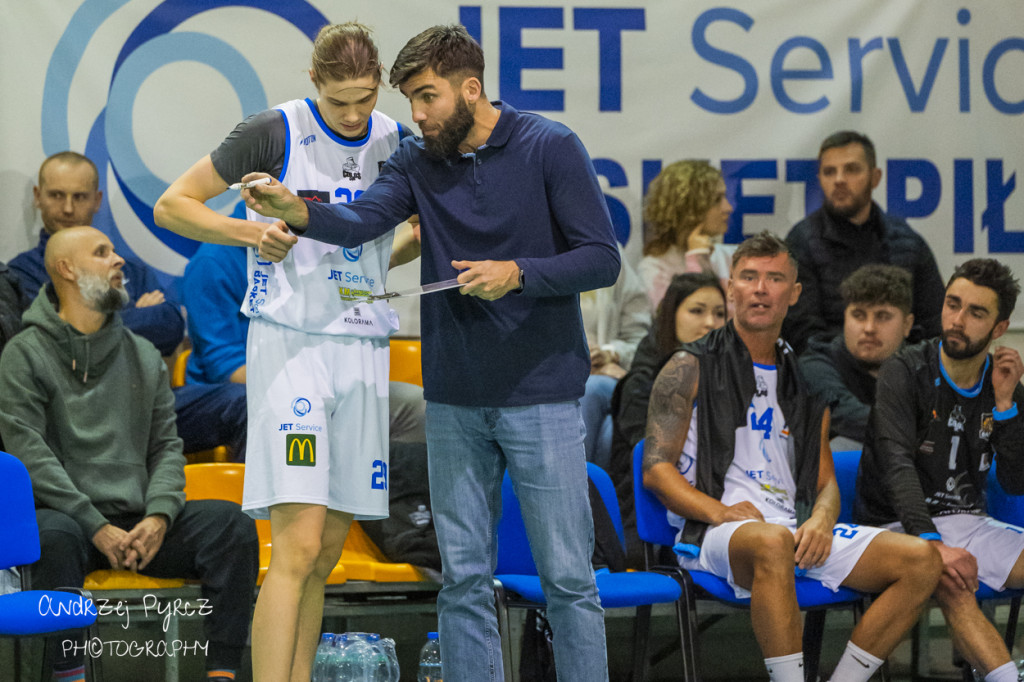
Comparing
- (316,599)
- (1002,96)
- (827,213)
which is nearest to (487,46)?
(827,213)

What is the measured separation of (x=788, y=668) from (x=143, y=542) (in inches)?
83.9

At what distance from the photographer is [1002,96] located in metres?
5.49

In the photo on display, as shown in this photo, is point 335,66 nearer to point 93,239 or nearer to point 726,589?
point 93,239

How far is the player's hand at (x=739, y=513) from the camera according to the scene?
378 centimetres

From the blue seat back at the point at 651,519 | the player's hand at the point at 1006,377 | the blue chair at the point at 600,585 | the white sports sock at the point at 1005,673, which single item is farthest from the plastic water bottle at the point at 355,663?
the player's hand at the point at 1006,377

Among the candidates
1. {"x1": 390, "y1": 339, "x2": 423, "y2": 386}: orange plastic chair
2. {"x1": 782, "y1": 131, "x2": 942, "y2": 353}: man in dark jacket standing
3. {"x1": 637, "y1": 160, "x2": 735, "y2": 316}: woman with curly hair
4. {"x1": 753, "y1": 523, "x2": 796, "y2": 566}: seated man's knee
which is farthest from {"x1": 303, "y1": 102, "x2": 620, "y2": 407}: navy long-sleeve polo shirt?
{"x1": 782, "y1": 131, "x2": 942, "y2": 353}: man in dark jacket standing

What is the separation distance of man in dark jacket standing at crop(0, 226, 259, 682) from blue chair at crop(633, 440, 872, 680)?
136cm

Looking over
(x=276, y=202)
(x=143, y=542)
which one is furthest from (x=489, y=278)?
(x=143, y=542)

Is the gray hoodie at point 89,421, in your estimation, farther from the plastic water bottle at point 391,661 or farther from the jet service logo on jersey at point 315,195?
the jet service logo on jersey at point 315,195

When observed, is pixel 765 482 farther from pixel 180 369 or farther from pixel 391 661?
pixel 180 369

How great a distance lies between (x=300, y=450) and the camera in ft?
9.45

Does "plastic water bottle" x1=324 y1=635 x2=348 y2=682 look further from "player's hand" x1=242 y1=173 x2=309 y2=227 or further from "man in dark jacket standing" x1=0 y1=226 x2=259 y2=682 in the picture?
"player's hand" x1=242 y1=173 x2=309 y2=227

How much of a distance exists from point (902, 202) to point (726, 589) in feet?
8.34

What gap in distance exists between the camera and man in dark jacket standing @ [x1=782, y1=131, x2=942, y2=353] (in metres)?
5.10
